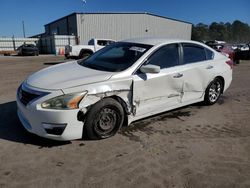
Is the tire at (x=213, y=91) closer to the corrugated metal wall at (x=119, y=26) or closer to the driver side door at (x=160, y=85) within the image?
the driver side door at (x=160, y=85)

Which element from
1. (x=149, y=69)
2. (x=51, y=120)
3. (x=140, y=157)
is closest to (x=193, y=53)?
(x=149, y=69)

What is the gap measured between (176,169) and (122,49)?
8.31 ft

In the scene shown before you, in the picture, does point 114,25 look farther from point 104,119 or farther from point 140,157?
point 140,157

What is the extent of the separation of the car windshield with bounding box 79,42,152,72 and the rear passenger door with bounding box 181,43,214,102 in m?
0.93

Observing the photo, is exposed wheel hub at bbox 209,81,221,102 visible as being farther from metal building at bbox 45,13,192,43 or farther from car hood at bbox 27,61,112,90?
metal building at bbox 45,13,192,43

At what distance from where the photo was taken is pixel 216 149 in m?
3.68

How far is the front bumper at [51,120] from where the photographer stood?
3389 mm

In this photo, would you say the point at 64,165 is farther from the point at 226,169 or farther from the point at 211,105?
the point at 211,105

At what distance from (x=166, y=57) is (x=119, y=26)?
36.9 m

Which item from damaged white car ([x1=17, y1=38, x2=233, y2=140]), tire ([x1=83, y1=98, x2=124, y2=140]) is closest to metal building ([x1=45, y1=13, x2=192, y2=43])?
damaged white car ([x1=17, y1=38, x2=233, y2=140])

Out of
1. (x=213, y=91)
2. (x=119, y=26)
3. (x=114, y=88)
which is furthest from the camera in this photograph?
(x=119, y=26)

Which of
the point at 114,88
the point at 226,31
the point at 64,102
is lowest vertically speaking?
the point at 64,102

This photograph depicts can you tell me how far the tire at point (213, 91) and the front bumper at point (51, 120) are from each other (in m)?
3.20

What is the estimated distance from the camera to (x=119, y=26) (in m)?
40.1
